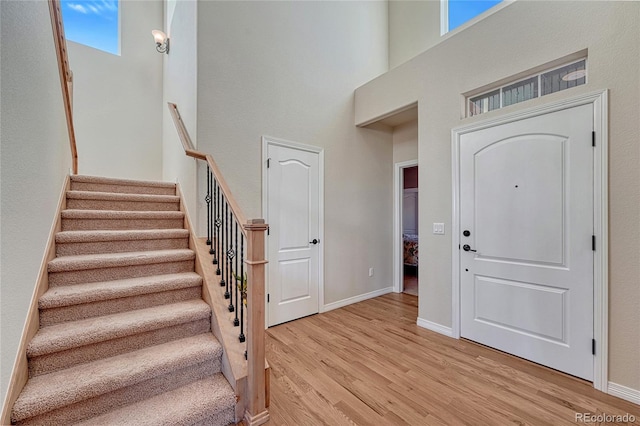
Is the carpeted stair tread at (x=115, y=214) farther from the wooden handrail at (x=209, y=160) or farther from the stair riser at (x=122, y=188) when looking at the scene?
the wooden handrail at (x=209, y=160)

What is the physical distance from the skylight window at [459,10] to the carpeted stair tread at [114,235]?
4.32 metres

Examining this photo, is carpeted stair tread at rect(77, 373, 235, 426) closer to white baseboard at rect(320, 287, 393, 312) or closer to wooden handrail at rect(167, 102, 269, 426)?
wooden handrail at rect(167, 102, 269, 426)

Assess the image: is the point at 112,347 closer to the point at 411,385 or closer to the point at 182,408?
the point at 182,408

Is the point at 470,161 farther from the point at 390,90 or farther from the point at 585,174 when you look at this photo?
the point at 390,90

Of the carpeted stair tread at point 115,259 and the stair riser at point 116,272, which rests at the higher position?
the carpeted stair tread at point 115,259

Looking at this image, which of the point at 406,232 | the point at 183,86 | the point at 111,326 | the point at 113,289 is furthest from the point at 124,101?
the point at 406,232

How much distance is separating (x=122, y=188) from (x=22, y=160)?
1.62m

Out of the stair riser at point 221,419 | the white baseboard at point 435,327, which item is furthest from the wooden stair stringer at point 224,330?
the white baseboard at point 435,327

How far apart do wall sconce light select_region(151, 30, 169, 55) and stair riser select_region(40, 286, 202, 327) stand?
3.68 metres

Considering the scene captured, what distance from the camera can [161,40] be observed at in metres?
3.84

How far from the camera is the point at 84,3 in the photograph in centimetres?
409

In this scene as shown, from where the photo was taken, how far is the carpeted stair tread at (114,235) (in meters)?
2.06

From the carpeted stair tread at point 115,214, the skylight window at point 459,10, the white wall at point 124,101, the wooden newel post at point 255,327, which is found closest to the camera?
the wooden newel post at point 255,327

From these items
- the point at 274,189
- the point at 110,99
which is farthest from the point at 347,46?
the point at 110,99
